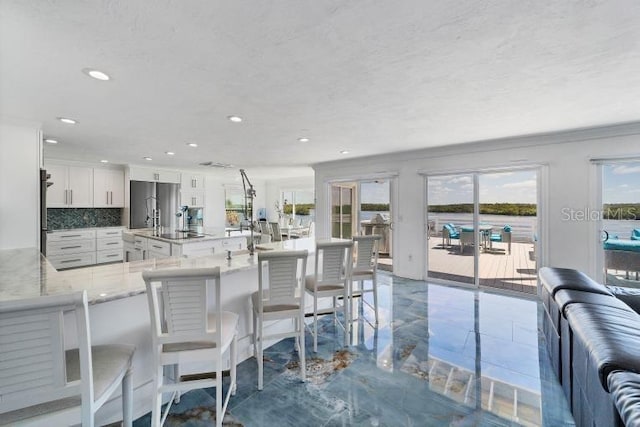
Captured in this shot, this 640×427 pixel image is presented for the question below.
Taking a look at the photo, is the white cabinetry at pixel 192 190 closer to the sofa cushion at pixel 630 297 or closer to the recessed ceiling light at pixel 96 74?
the recessed ceiling light at pixel 96 74

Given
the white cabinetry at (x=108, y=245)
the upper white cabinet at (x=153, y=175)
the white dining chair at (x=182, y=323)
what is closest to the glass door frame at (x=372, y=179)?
the upper white cabinet at (x=153, y=175)

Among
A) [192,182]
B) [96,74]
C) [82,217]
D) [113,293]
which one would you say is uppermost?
[96,74]

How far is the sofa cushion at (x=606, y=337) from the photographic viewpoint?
108 centimetres

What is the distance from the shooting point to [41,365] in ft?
3.20

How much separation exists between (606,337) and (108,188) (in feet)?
26.9

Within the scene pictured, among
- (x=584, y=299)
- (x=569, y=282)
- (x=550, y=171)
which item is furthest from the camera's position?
(x=550, y=171)

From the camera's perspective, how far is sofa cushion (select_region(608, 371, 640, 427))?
0.84 meters

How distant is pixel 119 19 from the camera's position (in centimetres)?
148

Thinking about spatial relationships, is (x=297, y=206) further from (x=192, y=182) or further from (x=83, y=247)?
(x=83, y=247)

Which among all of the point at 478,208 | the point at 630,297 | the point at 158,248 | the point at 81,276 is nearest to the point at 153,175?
the point at 158,248

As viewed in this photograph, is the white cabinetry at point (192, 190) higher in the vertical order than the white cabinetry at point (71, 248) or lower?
higher

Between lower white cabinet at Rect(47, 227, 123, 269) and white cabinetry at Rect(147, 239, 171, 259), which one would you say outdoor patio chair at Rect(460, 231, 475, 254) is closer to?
white cabinetry at Rect(147, 239, 171, 259)

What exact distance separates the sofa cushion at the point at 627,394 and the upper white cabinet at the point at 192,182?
828 cm

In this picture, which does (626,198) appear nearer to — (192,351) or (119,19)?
(192,351)
